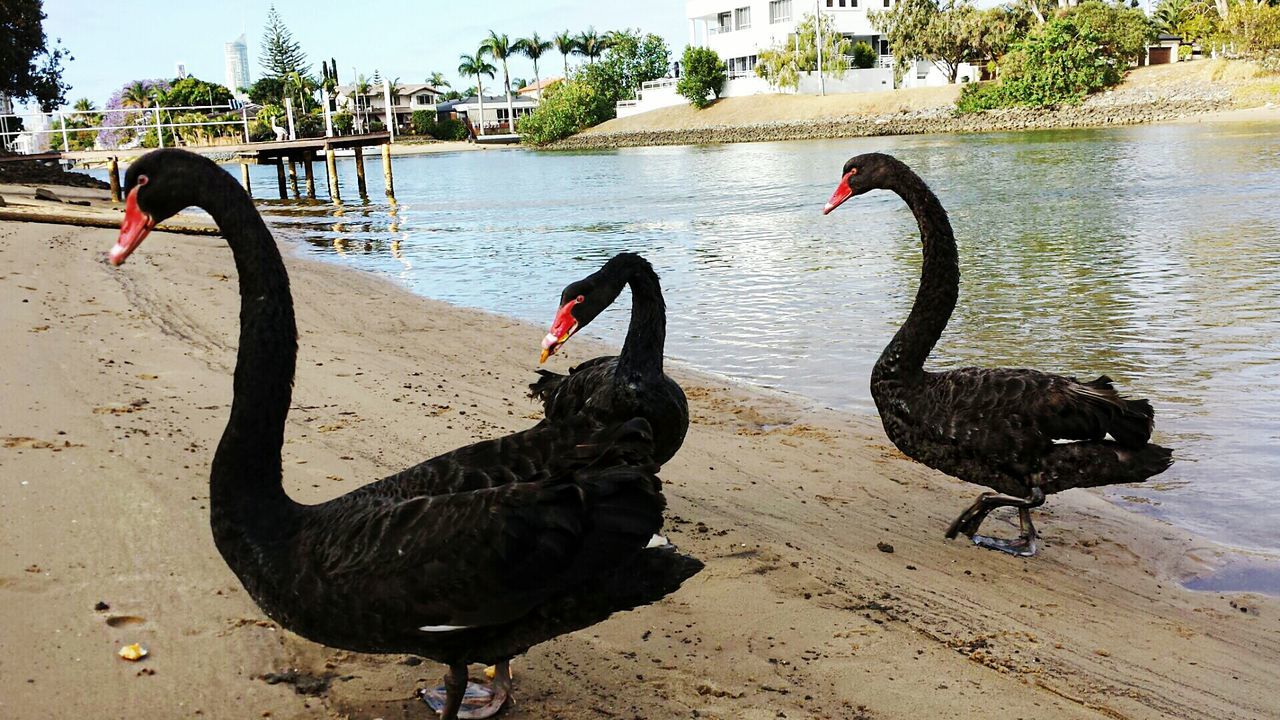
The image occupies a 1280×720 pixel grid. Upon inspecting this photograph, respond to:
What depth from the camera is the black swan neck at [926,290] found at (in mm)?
4977

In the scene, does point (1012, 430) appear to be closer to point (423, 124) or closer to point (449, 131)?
point (449, 131)

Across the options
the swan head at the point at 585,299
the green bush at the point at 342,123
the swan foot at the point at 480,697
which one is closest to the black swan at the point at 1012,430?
the swan head at the point at 585,299

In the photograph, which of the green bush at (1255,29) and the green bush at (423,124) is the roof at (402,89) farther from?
the green bush at (1255,29)

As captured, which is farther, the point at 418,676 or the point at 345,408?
the point at 345,408

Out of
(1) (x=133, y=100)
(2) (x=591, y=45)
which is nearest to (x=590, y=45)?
(2) (x=591, y=45)

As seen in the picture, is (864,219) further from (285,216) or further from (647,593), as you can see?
(647,593)

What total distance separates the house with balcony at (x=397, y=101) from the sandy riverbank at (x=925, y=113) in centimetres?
3753

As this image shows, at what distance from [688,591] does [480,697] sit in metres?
1.08

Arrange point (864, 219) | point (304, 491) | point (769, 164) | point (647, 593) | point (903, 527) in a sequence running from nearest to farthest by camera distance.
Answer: point (647, 593) → point (304, 491) → point (903, 527) → point (864, 219) → point (769, 164)

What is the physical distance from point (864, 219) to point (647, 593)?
790 inches

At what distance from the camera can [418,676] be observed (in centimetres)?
325

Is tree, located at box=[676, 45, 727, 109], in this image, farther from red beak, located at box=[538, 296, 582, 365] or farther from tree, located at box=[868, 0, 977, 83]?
red beak, located at box=[538, 296, 582, 365]

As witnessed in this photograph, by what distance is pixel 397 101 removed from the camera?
401ft

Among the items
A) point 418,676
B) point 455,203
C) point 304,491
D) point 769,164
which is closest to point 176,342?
point 304,491
